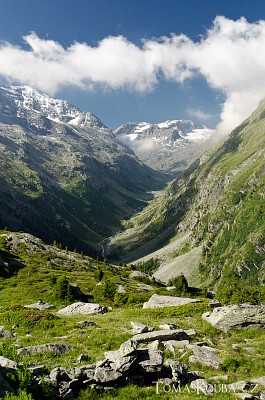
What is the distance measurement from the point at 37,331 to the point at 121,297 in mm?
41852

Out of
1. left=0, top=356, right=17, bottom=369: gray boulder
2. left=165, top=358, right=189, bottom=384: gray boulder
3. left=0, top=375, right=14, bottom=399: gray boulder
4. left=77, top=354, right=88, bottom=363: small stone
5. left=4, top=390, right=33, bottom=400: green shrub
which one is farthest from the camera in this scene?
left=77, top=354, right=88, bottom=363: small stone

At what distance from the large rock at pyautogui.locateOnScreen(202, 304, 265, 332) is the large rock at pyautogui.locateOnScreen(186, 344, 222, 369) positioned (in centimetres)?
772

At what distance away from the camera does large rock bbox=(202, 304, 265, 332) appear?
3198cm

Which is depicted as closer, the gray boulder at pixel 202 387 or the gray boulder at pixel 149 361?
the gray boulder at pixel 202 387

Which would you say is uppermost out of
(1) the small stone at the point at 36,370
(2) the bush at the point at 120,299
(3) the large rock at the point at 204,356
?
(1) the small stone at the point at 36,370

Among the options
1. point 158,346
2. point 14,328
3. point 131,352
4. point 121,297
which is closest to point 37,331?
point 14,328

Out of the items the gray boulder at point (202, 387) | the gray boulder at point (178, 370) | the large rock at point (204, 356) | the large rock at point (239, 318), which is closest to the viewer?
the gray boulder at point (202, 387)

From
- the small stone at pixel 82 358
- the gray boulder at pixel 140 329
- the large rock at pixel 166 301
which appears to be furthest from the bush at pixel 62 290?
the small stone at pixel 82 358

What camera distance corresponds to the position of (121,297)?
71.8 meters

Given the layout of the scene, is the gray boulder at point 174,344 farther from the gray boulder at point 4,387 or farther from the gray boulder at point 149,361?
the gray boulder at point 4,387

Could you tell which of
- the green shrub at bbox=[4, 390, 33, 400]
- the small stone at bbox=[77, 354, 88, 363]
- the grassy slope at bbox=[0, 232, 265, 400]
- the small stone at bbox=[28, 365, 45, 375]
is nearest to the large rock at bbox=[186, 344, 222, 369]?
the grassy slope at bbox=[0, 232, 265, 400]

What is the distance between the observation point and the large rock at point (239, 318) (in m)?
32.0

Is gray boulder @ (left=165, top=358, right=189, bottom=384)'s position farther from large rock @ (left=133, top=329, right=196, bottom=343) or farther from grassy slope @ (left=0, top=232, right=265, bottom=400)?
large rock @ (left=133, top=329, right=196, bottom=343)

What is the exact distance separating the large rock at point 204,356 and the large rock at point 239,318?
304 inches
